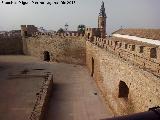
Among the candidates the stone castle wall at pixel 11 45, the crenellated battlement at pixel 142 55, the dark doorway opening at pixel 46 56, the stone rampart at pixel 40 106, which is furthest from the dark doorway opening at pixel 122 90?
the stone castle wall at pixel 11 45

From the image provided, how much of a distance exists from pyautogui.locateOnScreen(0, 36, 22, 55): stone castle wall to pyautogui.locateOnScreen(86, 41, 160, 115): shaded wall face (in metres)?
15.6

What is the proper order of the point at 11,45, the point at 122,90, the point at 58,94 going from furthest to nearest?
the point at 11,45 → the point at 58,94 → the point at 122,90

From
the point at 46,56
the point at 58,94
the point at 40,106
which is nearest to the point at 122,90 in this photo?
the point at 40,106

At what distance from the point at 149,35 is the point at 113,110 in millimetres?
7500

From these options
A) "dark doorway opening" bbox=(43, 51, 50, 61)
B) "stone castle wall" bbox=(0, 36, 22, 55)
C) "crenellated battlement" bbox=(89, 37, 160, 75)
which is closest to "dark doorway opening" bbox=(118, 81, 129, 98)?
"crenellated battlement" bbox=(89, 37, 160, 75)

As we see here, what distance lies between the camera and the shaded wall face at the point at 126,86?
6.96 m

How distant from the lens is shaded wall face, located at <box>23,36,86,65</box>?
71.6ft

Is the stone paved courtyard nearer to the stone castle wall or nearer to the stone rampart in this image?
the stone rampart

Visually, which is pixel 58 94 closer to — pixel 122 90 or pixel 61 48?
pixel 122 90

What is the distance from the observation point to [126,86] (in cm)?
1070

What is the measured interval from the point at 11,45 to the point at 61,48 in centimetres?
785

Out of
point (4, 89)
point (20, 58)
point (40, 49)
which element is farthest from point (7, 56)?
point (4, 89)

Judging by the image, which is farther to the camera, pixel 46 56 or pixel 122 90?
pixel 46 56

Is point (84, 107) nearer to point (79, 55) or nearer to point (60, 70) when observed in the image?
point (60, 70)
